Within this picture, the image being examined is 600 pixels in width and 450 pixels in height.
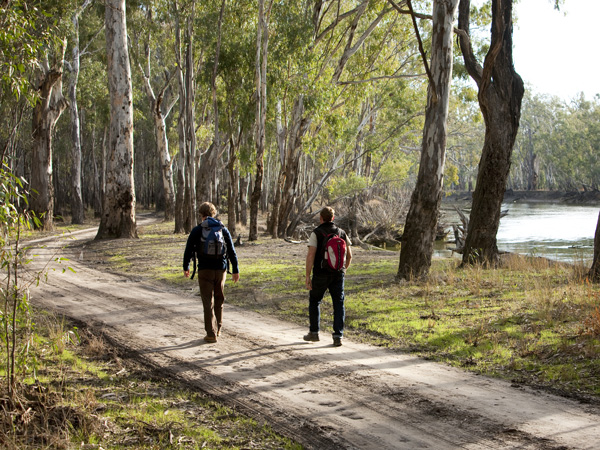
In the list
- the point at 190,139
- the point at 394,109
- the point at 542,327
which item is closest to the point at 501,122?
the point at 542,327

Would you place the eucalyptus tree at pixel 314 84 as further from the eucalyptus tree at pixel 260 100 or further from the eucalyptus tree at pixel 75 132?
the eucalyptus tree at pixel 75 132

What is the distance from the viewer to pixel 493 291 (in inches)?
432

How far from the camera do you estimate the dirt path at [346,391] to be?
476 cm

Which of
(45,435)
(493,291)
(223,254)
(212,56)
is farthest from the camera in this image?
(212,56)

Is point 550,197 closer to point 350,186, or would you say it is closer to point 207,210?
point 350,186

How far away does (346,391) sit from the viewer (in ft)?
19.1

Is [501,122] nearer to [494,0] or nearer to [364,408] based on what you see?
[494,0]

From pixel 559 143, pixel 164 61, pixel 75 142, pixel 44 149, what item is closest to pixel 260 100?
pixel 44 149

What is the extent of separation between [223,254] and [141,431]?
344cm

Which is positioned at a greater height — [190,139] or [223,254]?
[190,139]

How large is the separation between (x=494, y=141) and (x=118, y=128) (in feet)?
41.0

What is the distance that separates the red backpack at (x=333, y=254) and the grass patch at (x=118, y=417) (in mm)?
2478

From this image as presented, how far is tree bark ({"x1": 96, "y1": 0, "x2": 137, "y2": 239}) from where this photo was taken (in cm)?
2028

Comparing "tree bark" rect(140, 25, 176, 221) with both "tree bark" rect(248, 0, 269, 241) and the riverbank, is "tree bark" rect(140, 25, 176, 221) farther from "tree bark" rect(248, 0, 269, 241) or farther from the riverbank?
the riverbank
